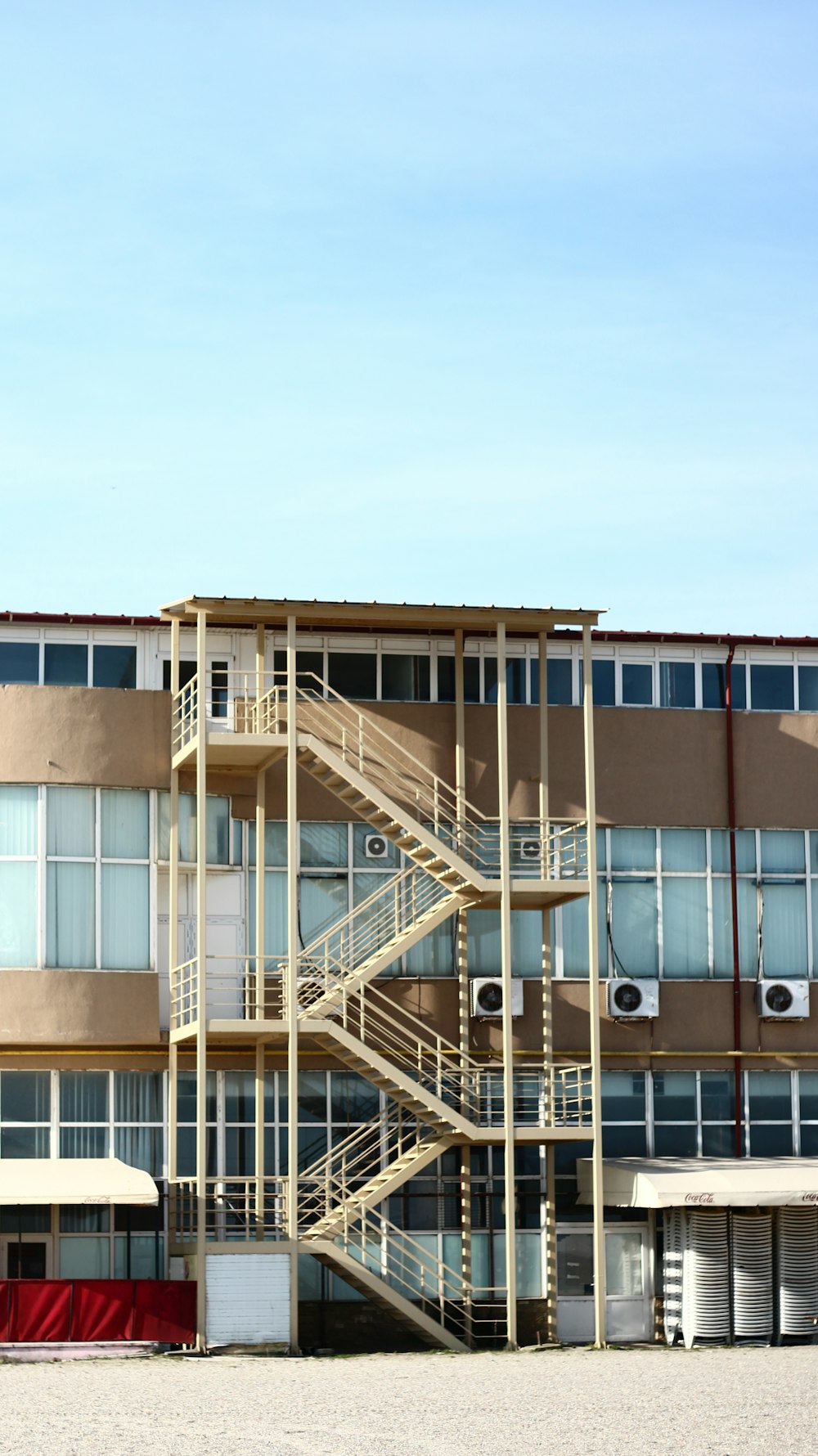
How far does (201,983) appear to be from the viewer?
1283 inches

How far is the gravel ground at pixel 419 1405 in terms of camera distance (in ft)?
75.4

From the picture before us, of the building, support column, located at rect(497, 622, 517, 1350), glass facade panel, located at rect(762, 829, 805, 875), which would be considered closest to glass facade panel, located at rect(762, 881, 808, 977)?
the building

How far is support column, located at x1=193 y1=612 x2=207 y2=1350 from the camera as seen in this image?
3209 cm

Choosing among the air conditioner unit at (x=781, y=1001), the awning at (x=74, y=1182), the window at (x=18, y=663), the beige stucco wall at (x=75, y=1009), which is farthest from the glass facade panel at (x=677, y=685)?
the awning at (x=74, y=1182)

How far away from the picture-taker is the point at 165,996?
1383 inches

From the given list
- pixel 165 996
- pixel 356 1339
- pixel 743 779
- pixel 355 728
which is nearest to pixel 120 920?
pixel 165 996

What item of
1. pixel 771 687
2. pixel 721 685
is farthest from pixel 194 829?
pixel 771 687

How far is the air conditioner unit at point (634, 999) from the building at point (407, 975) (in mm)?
56

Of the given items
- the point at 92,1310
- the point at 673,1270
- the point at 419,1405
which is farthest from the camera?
the point at 673,1270

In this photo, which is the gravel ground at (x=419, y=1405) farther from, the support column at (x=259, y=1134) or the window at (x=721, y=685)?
the window at (x=721, y=685)

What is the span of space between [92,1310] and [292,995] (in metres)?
5.33

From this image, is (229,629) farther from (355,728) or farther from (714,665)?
(714,665)

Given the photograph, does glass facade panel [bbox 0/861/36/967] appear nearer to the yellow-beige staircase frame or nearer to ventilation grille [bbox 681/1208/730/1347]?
the yellow-beige staircase frame

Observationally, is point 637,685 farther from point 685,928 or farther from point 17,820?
point 17,820
